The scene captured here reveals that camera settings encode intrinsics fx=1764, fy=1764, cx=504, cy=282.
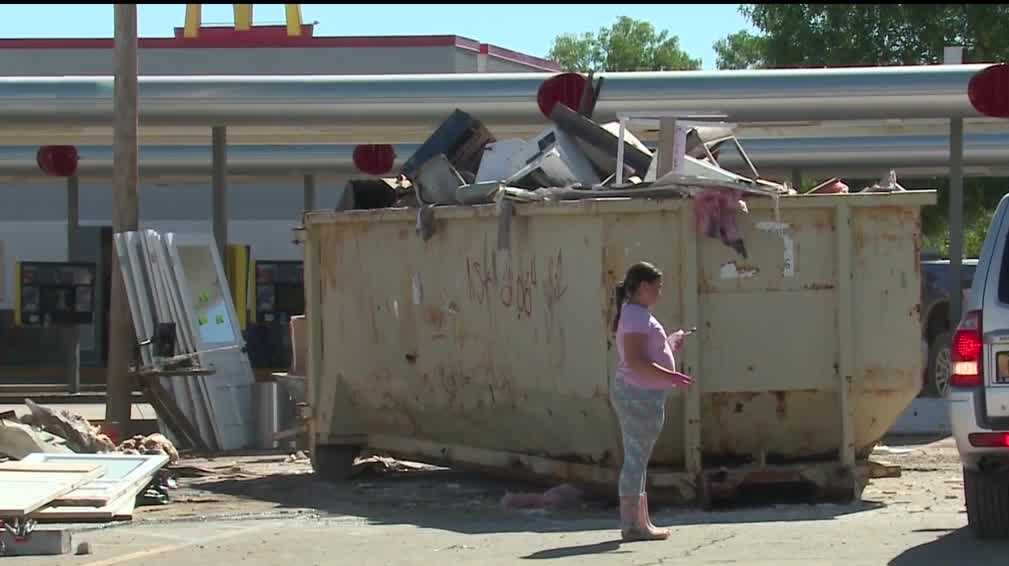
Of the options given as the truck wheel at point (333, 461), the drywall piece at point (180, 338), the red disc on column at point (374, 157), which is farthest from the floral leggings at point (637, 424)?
the red disc on column at point (374, 157)

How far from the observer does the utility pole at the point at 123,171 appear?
14883mm

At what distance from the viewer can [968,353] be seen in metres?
8.84

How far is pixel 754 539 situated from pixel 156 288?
7.36m

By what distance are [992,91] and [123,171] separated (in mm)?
7993

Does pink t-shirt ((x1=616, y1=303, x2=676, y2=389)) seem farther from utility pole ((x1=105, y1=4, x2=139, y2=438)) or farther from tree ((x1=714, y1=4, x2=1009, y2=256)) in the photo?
tree ((x1=714, y1=4, x2=1009, y2=256))

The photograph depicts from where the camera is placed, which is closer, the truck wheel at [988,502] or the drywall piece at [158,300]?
the truck wheel at [988,502]

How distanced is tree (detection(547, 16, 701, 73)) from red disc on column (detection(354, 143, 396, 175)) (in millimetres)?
73473

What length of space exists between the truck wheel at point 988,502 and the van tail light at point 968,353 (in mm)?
506

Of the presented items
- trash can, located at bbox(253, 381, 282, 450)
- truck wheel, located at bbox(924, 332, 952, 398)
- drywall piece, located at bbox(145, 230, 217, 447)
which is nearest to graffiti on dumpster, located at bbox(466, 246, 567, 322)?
trash can, located at bbox(253, 381, 282, 450)

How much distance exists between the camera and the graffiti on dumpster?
11.1m

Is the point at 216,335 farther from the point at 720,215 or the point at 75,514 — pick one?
the point at 720,215

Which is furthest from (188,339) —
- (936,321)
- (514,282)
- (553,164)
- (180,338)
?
(936,321)

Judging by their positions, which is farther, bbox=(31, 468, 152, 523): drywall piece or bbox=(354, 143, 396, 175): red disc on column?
bbox=(354, 143, 396, 175): red disc on column

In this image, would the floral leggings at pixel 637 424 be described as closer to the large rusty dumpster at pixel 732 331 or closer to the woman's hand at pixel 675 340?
the woman's hand at pixel 675 340
